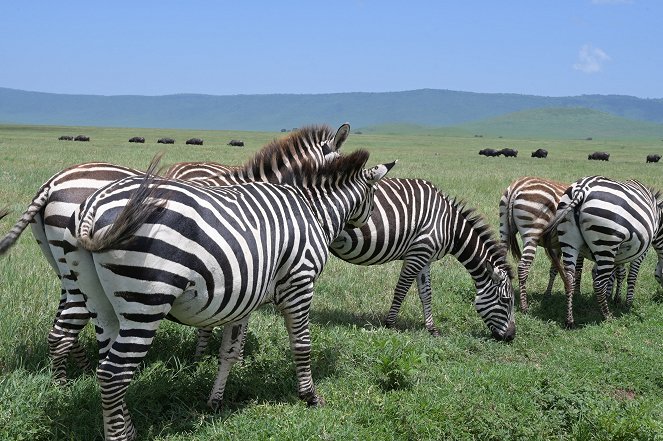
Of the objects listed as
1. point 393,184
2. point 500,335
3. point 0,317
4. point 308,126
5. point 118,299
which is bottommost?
point 500,335

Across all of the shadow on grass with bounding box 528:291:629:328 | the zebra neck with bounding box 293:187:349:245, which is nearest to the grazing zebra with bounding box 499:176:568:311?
the shadow on grass with bounding box 528:291:629:328

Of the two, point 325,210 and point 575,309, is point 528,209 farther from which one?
point 325,210

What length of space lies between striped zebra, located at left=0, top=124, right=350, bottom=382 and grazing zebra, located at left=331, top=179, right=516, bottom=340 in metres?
2.12

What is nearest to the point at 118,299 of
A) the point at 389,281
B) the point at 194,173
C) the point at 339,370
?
the point at 339,370

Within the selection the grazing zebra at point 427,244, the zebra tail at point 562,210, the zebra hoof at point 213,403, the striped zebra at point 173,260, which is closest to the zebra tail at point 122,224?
the striped zebra at point 173,260

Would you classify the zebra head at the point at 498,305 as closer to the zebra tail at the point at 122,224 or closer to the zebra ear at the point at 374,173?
the zebra ear at the point at 374,173

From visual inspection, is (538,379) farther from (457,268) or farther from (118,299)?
(457,268)

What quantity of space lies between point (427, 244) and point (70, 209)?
188 inches

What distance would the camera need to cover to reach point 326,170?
6125mm

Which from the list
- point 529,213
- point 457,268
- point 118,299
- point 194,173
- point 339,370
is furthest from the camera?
point 457,268

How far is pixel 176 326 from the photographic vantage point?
669 centimetres

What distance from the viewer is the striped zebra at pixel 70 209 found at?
196 inches

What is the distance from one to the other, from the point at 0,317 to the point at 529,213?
→ 7.73 metres

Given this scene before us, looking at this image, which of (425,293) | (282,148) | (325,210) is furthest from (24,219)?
(425,293)
